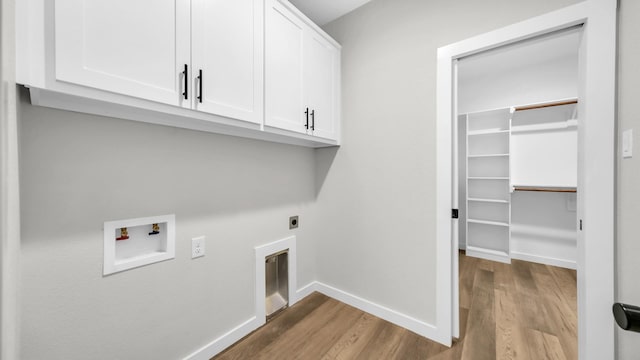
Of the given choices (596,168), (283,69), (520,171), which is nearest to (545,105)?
(520,171)

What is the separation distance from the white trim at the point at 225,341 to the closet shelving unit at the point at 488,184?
332 cm

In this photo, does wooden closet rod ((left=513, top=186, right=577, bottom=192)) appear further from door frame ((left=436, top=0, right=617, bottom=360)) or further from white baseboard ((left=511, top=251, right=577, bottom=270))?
door frame ((left=436, top=0, right=617, bottom=360))

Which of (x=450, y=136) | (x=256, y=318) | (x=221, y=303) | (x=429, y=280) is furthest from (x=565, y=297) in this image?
(x=221, y=303)

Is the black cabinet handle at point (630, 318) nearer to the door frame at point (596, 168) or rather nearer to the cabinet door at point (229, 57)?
the door frame at point (596, 168)

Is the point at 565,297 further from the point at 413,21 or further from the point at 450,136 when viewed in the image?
the point at 413,21

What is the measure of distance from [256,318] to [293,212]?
0.87 meters

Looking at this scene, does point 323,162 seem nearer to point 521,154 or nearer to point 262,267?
point 262,267

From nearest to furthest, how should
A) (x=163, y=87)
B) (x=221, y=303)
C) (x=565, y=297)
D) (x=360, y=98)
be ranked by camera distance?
(x=163, y=87) < (x=221, y=303) < (x=360, y=98) < (x=565, y=297)

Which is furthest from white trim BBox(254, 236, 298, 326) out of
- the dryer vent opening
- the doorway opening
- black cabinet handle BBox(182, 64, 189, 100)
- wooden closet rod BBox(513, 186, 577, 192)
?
wooden closet rod BBox(513, 186, 577, 192)

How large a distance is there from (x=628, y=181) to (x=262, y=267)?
210 cm

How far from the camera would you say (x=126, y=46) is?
910mm

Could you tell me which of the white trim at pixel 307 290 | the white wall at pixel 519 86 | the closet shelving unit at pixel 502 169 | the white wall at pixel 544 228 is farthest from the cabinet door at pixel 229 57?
the white wall at pixel 544 228

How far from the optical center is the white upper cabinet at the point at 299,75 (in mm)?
1505

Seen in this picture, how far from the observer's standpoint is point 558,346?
157 centimetres
